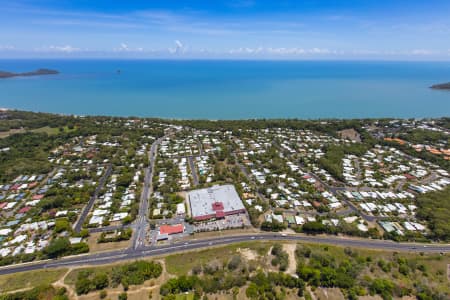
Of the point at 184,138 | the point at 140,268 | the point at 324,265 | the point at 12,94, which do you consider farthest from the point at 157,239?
the point at 12,94

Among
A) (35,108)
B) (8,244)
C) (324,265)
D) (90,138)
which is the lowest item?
(324,265)

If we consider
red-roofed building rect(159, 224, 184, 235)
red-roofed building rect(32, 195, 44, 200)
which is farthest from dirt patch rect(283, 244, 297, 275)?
red-roofed building rect(32, 195, 44, 200)

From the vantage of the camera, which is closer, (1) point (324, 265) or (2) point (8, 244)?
(1) point (324, 265)

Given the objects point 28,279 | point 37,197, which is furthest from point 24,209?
point 28,279

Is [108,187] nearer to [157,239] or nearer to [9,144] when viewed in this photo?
[157,239]

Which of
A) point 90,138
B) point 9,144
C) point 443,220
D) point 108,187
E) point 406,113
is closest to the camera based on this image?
point 443,220

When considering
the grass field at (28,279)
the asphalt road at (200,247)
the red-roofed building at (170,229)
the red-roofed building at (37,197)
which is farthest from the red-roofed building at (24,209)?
the red-roofed building at (170,229)

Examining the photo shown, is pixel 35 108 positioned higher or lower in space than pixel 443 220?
higher

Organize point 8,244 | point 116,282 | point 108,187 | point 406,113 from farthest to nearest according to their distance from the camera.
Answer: point 406,113, point 108,187, point 8,244, point 116,282
